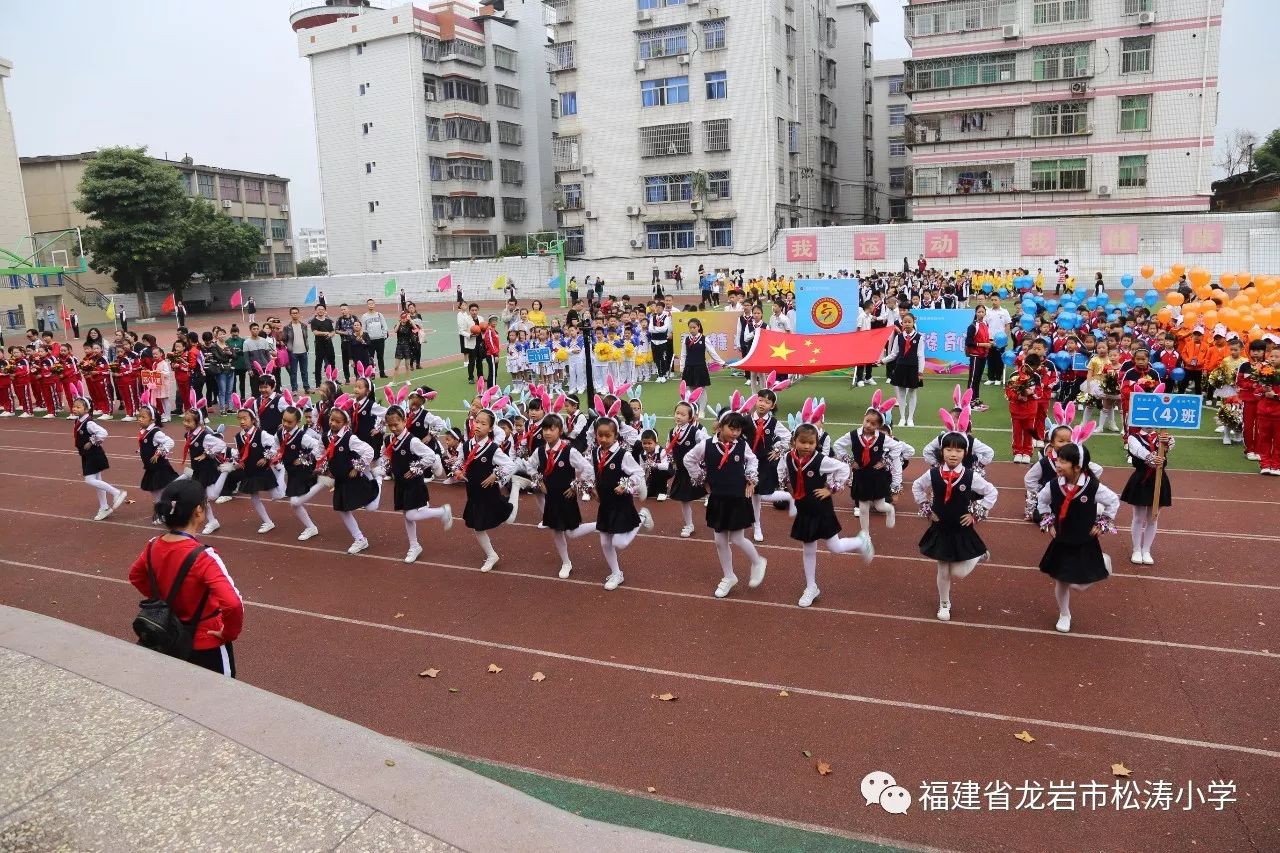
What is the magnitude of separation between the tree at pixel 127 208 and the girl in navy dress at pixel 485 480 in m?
45.6

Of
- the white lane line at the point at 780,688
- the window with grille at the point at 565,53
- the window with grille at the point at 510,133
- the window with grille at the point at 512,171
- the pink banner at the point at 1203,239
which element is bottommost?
the white lane line at the point at 780,688

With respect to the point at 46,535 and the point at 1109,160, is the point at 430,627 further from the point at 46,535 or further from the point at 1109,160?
the point at 1109,160

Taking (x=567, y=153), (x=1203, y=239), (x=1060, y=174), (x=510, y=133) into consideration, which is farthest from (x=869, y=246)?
(x=510, y=133)

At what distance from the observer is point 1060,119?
42.8 m

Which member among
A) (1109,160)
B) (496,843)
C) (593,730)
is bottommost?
(593,730)

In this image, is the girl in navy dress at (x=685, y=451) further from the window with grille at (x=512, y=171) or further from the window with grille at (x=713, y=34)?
the window with grille at (x=512, y=171)

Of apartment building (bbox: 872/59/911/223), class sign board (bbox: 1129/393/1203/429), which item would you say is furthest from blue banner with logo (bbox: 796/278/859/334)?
apartment building (bbox: 872/59/911/223)

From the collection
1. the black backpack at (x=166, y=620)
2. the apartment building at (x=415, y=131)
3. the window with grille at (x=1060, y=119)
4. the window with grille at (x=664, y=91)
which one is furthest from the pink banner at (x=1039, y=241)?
the black backpack at (x=166, y=620)

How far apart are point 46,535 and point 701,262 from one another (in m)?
37.8

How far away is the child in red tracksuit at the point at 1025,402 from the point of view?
1176 cm

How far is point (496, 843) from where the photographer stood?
3678 millimetres

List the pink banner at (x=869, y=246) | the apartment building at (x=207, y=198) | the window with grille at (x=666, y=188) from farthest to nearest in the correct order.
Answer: the apartment building at (x=207, y=198), the window with grille at (x=666, y=188), the pink banner at (x=869, y=246)

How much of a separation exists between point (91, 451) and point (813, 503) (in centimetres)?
937

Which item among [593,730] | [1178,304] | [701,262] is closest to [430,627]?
[593,730]
